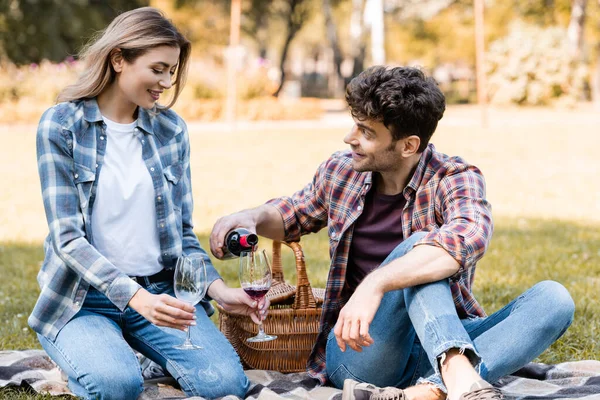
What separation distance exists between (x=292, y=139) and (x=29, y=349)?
44.3 ft

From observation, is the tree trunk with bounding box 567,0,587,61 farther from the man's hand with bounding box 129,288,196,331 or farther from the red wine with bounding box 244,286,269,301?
the man's hand with bounding box 129,288,196,331

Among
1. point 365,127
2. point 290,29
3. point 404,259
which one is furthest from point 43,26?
point 404,259

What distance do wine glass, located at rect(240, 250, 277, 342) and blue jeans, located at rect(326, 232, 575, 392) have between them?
0.41m

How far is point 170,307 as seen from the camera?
3375 millimetres

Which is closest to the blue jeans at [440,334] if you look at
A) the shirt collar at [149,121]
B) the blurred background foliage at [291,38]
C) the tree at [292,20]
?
the shirt collar at [149,121]

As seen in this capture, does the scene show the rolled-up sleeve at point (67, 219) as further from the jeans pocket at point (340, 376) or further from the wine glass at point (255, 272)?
the jeans pocket at point (340, 376)

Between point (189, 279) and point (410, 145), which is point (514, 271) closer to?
point (410, 145)

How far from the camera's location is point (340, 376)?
3.74 meters

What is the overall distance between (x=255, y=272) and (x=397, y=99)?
0.97 metres

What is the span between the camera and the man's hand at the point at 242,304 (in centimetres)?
382

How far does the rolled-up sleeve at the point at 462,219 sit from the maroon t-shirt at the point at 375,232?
223mm

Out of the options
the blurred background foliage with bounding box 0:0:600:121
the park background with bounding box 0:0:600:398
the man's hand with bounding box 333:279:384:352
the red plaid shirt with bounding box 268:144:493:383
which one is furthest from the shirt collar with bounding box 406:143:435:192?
the blurred background foliage with bounding box 0:0:600:121

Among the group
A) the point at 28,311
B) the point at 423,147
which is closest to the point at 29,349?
the point at 28,311

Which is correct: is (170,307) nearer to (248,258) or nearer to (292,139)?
(248,258)
